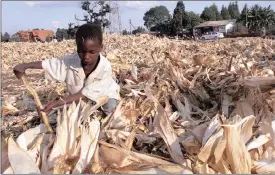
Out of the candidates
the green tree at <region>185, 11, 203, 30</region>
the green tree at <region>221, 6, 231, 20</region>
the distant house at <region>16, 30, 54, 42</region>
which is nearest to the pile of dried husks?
the distant house at <region>16, 30, 54, 42</region>

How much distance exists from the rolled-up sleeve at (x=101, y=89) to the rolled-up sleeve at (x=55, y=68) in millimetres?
228

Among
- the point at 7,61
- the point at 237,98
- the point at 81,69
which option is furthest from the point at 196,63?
the point at 7,61

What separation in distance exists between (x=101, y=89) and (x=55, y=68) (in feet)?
1.24

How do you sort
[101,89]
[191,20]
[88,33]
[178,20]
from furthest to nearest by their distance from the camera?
1. [191,20]
2. [178,20]
3. [101,89]
4. [88,33]

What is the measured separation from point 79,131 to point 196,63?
1.98 meters

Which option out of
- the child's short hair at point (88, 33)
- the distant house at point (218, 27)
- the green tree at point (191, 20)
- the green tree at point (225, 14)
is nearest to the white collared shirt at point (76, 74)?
the child's short hair at point (88, 33)

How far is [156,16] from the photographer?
172 ft

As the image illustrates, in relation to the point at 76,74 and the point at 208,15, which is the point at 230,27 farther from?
the point at 76,74

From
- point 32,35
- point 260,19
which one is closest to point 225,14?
point 260,19

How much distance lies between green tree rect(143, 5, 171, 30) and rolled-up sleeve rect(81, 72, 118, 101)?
46.8 m

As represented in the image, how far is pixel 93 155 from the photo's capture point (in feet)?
5.92

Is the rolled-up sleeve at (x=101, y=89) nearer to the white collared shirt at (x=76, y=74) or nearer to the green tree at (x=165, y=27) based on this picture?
the white collared shirt at (x=76, y=74)

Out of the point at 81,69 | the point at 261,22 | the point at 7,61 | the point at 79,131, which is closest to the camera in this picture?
the point at 79,131

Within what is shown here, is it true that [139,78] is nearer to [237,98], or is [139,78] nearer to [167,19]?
[237,98]
